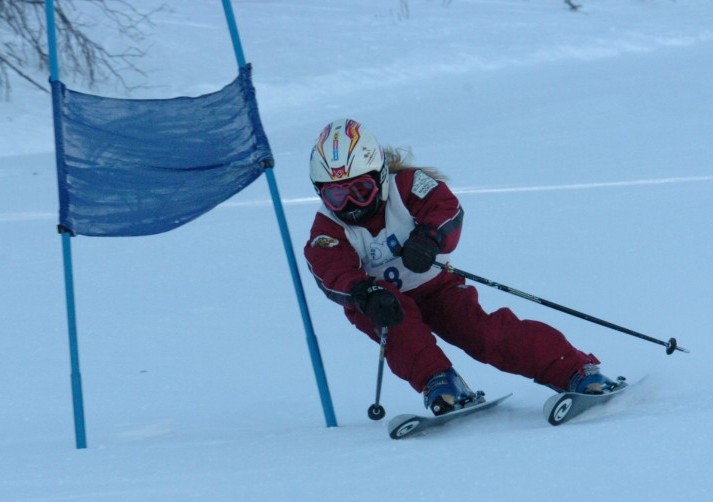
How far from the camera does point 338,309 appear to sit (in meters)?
5.39

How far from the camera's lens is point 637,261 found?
18.4ft

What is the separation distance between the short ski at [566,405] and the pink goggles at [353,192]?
3.10 ft

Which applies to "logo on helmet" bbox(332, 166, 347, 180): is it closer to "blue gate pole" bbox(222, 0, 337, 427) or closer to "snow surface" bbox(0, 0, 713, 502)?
"blue gate pole" bbox(222, 0, 337, 427)

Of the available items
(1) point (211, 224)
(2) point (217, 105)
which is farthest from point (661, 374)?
(1) point (211, 224)

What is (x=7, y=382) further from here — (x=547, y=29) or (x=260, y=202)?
(x=547, y=29)

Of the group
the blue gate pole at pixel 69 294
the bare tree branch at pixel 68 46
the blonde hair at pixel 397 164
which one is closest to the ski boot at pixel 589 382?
the blonde hair at pixel 397 164

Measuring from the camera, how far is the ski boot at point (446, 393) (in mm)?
3463

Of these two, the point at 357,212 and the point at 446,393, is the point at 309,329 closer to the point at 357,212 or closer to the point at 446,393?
the point at 357,212

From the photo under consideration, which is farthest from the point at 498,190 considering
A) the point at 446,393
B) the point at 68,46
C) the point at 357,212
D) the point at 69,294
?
the point at 68,46

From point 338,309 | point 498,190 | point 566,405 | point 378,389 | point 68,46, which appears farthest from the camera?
point 68,46

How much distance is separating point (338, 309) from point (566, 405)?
228cm

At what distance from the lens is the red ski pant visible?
3600mm

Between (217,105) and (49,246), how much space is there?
8.46 ft

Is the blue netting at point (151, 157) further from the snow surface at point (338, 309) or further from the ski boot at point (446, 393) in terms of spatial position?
the ski boot at point (446, 393)
